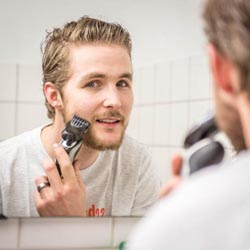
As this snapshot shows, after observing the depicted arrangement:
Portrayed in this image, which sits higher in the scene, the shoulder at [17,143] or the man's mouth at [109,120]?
the man's mouth at [109,120]

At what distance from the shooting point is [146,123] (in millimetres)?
1343

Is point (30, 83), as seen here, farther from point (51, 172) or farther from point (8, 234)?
point (8, 234)

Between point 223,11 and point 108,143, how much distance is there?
2.69ft

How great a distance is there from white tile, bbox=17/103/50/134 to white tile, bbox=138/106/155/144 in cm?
26

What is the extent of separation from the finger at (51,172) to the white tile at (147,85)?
299mm

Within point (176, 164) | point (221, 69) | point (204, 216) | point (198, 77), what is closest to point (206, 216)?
point (204, 216)

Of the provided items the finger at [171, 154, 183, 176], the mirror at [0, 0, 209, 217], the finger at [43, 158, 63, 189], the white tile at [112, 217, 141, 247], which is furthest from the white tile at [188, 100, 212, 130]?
the finger at [171, 154, 183, 176]

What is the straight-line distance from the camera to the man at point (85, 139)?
3.99ft

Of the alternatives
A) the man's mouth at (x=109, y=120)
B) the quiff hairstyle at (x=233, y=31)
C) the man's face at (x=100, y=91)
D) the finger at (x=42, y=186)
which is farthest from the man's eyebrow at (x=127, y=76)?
the quiff hairstyle at (x=233, y=31)

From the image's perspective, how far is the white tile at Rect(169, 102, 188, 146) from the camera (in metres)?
1.39

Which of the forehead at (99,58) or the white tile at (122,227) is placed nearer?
the forehead at (99,58)

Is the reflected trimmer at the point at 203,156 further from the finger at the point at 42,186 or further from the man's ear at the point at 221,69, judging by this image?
the finger at the point at 42,186

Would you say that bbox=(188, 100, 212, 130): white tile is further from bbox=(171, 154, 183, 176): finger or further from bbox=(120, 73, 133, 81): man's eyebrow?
bbox=(171, 154, 183, 176): finger

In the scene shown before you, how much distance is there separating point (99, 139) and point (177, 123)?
0.83ft
